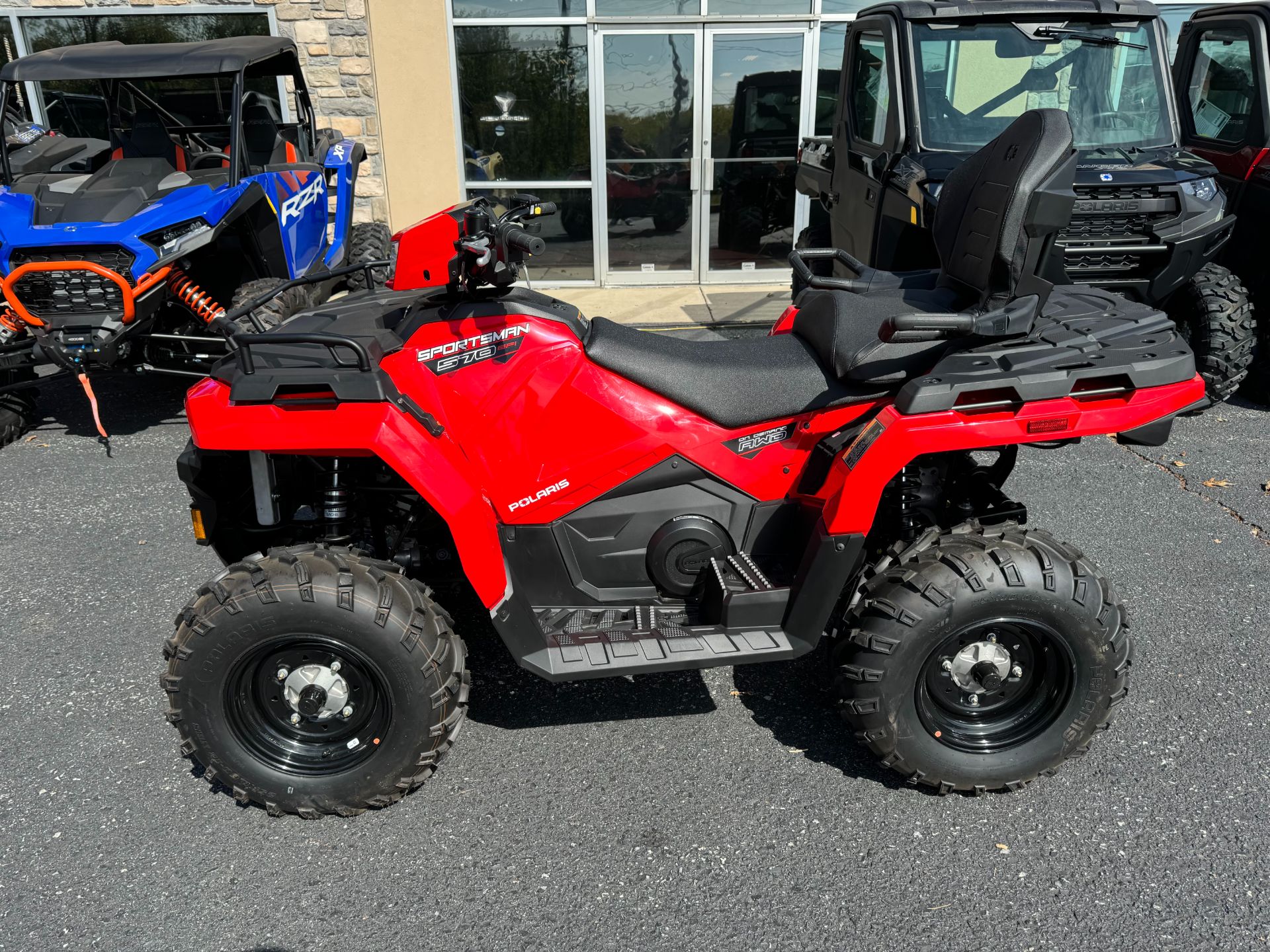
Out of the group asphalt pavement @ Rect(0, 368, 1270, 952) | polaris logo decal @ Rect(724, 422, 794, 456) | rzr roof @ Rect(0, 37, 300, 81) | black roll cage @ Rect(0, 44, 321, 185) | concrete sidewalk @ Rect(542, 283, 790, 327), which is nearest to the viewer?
asphalt pavement @ Rect(0, 368, 1270, 952)

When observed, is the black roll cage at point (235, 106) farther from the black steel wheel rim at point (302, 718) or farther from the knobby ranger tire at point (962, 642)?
the knobby ranger tire at point (962, 642)

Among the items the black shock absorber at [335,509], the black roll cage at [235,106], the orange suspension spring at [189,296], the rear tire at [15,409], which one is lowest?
the rear tire at [15,409]

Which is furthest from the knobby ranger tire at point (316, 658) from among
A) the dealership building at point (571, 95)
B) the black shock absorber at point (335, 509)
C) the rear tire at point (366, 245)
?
the dealership building at point (571, 95)

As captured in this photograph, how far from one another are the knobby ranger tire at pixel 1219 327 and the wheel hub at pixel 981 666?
4.11m

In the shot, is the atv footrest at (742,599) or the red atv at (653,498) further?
the atv footrest at (742,599)

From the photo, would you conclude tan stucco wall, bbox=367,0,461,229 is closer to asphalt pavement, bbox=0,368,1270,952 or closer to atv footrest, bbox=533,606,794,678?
asphalt pavement, bbox=0,368,1270,952

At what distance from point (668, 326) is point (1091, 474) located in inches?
153

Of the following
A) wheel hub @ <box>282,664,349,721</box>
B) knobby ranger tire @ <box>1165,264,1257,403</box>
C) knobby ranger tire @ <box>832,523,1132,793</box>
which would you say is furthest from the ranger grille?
knobby ranger tire @ <box>1165,264,1257,403</box>

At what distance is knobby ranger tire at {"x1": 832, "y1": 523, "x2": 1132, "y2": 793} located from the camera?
279cm

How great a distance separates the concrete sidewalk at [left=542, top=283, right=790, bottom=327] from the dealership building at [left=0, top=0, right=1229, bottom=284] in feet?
1.52

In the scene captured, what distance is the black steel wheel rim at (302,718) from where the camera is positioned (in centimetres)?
282

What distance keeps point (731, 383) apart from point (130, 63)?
16.7 ft

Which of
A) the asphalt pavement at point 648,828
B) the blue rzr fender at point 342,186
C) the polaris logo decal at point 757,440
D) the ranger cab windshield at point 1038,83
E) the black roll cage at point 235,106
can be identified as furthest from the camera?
the blue rzr fender at point 342,186

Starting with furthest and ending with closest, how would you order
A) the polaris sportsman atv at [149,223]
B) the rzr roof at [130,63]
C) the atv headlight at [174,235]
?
the rzr roof at [130,63], the atv headlight at [174,235], the polaris sportsman atv at [149,223]
